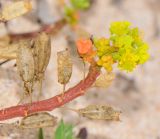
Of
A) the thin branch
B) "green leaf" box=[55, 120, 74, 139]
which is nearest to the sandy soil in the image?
the thin branch

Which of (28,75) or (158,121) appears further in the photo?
(158,121)

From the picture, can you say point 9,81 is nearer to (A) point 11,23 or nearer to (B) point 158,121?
(A) point 11,23

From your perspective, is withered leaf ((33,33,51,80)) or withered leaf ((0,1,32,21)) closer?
withered leaf ((33,33,51,80))

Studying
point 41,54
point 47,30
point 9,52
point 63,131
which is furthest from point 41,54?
point 47,30

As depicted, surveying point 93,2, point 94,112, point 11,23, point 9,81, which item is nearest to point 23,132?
point 9,81

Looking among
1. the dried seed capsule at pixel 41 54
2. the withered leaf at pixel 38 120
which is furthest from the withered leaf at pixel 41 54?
the withered leaf at pixel 38 120

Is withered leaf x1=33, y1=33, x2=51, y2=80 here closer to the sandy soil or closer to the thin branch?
the sandy soil

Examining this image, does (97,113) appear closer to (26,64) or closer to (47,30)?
(26,64)

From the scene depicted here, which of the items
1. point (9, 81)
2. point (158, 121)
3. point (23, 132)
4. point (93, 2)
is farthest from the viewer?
point (93, 2)
